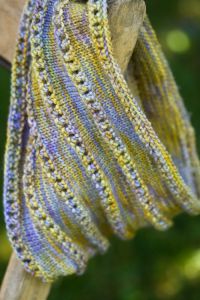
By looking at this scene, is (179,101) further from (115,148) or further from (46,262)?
(46,262)

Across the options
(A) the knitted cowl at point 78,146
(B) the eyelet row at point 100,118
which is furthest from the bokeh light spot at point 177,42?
(B) the eyelet row at point 100,118

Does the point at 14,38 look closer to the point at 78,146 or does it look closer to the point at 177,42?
the point at 78,146

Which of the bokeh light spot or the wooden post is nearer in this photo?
the wooden post

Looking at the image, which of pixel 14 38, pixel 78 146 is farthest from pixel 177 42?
pixel 78 146

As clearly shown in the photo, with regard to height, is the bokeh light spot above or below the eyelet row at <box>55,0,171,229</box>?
below

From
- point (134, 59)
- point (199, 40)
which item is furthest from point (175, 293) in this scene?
point (134, 59)

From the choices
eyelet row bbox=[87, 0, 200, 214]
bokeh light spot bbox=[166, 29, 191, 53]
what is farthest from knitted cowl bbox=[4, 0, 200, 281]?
bokeh light spot bbox=[166, 29, 191, 53]

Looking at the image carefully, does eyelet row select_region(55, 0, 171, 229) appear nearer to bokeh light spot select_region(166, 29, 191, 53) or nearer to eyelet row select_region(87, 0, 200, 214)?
eyelet row select_region(87, 0, 200, 214)
